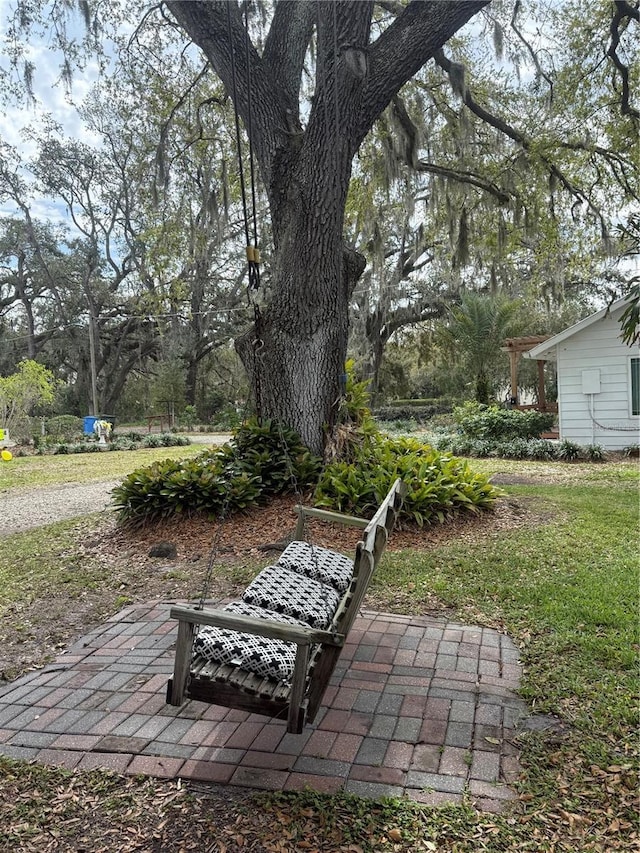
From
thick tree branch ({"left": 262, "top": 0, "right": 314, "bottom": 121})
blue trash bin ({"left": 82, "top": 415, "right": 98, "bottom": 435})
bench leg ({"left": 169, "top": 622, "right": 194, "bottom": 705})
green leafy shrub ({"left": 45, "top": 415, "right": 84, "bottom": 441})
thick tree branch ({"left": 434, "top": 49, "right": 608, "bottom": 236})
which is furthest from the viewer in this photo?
blue trash bin ({"left": 82, "top": 415, "right": 98, "bottom": 435})

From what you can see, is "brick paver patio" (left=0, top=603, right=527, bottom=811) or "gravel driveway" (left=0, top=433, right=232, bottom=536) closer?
"brick paver patio" (left=0, top=603, right=527, bottom=811)

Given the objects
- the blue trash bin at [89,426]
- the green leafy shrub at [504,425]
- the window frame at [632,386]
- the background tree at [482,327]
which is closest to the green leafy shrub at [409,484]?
the green leafy shrub at [504,425]

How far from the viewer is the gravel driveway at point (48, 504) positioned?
7.52 metres

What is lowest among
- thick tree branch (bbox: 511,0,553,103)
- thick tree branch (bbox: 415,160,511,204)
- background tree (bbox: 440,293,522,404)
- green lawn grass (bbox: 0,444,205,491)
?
green lawn grass (bbox: 0,444,205,491)

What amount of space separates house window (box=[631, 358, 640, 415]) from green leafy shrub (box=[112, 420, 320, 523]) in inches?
338

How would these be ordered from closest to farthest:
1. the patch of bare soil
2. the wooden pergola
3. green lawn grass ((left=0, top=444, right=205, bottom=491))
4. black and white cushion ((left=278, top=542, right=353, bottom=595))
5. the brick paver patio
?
the brick paver patio < black and white cushion ((left=278, top=542, right=353, bottom=595)) < the patch of bare soil < green lawn grass ((left=0, top=444, right=205, bottom=491)) < the wooden pergola

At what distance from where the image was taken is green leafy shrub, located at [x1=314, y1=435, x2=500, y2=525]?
5766 millimetres

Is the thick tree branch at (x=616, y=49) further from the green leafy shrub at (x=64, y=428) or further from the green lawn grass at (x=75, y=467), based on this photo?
the green leafy shrub at (x=64, y=428)

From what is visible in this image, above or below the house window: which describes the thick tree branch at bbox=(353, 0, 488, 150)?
above

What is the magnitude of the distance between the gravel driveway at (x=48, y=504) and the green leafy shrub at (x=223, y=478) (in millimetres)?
1554

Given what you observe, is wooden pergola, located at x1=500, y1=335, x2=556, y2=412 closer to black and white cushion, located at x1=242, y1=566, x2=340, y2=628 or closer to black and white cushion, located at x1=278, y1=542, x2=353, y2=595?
black and white cushion, located at x1=278, y1=542, x2=353, y2=595

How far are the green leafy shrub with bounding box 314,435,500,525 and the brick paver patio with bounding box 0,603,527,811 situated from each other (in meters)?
2.32

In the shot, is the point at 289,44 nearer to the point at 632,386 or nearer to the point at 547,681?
the point at 547,681

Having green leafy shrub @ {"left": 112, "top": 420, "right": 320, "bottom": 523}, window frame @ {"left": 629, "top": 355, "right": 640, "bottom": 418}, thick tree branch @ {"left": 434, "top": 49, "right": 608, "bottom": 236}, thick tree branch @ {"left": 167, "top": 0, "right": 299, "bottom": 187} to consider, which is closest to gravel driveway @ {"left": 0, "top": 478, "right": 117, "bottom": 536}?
green leafy shrub @ {"left": 112, "top": 420, "right": 320, "bottom": 523}
